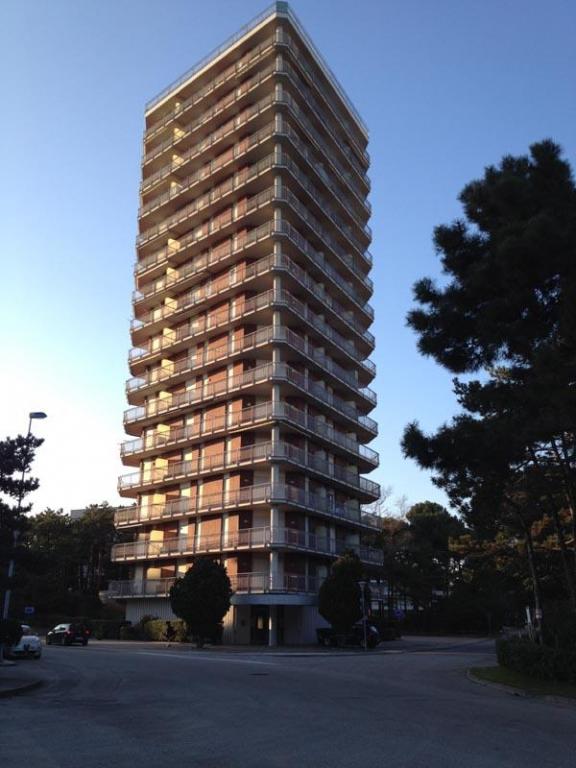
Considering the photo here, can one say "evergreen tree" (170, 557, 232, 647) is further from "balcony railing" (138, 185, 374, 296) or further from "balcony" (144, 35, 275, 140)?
"balcony" (144, 35, 275, 140)

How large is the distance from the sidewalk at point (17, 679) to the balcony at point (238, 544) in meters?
20.0

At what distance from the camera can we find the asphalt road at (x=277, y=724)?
27.2 ft

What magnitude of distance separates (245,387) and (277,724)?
34814 mm

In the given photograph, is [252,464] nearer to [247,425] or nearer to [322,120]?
[247,425]

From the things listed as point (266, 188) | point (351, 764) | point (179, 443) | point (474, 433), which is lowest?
point (351, 764)

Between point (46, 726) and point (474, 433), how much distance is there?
37.6 ft

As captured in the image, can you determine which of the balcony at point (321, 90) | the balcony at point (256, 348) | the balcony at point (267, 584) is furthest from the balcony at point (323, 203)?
the balcony at point (267, 584)

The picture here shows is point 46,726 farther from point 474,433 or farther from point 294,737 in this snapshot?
point 474,433

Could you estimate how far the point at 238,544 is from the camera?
42.3 meters

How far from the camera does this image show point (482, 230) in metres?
17.6

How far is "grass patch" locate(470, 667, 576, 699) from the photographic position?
51.5ft

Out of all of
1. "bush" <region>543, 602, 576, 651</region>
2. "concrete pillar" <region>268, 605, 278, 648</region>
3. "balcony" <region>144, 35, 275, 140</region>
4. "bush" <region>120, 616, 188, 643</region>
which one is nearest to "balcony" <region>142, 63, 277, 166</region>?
"balcony" <region>144, 35, 275, 140</region>

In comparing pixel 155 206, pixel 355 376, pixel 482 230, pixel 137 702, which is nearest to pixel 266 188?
pixel 155 206

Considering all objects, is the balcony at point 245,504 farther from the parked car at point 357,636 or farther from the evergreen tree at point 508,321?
the evergreen tree at point 508,321
